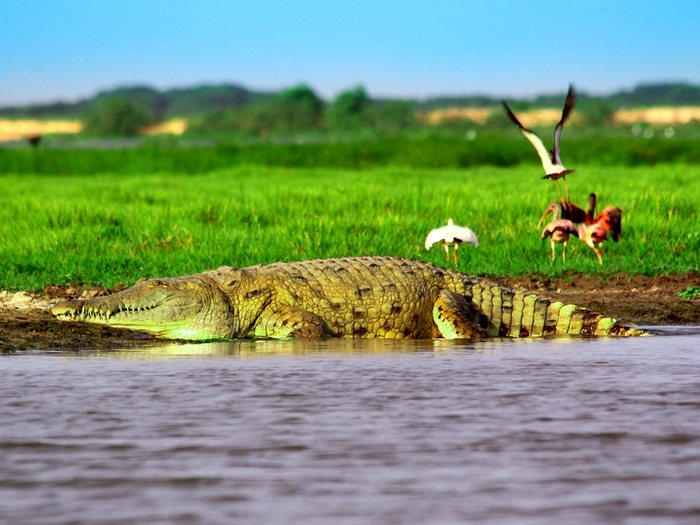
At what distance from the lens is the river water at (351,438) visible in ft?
10.8

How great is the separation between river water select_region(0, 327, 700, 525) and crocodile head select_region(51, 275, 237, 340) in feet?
3.07

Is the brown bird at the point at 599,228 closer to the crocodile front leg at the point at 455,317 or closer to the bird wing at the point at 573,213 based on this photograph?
the bird wing at the point at 573,213

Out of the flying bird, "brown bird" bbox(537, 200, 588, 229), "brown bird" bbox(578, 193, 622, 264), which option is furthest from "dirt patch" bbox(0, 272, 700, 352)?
the flying bird

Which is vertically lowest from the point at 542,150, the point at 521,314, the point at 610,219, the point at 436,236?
the point at 521,314

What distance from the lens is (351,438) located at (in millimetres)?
4246

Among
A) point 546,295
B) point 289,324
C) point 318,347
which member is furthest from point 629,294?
point 318,347

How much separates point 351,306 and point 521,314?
1196 millimetres

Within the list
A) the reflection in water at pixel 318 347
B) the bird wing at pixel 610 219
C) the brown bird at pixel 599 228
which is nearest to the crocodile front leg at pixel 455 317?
the reflection in water at pixel 318 347

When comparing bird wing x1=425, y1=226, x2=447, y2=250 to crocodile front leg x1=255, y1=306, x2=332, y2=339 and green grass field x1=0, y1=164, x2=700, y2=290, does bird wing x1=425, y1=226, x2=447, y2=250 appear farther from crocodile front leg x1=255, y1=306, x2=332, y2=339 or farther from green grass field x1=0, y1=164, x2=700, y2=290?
crocodile front leg x1=255, y1=306, x2=332, y2=339

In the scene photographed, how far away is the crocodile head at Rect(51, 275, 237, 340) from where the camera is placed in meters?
7.65

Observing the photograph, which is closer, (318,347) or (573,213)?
(318,347)

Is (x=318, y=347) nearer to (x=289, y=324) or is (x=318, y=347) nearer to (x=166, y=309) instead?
(x=289, y=324)

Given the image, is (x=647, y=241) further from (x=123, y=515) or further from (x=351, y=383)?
(x=123, y=515)

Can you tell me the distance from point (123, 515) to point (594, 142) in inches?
1114
